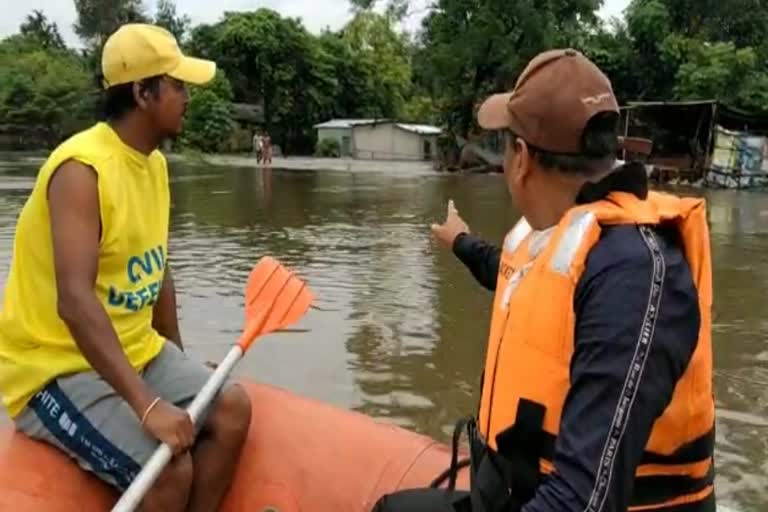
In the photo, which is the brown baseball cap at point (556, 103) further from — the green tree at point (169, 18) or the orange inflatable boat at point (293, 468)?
the green tree at point (169, 18)

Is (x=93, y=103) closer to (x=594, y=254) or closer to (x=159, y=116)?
(x=159, y=116)

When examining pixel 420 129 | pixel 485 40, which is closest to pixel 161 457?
pixel 485 40

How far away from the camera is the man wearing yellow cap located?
237 cm

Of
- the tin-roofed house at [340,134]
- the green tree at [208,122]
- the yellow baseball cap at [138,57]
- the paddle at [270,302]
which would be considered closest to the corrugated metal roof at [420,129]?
the tin-roofed house at [340,134]

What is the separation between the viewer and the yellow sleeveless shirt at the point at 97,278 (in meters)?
2.46

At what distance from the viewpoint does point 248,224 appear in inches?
540

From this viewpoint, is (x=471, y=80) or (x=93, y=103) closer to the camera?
(x=93, y=103)

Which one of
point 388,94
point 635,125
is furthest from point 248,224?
point 388,94

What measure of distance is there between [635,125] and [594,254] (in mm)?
25577

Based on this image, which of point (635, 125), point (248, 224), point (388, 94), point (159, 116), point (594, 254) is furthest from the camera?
point (388, 94)

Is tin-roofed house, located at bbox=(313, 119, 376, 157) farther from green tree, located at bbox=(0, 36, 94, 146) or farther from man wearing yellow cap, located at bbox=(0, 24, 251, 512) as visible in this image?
man wearing yellow cap, located at bbox=(0, 24, 251, 512)

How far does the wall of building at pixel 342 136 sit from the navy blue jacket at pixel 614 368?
4214 cm

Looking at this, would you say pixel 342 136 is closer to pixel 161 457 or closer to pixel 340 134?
pixel 340 134

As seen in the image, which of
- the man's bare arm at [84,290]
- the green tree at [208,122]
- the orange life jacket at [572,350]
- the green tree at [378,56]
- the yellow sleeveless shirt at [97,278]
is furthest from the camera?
the green tree at [378,56]
